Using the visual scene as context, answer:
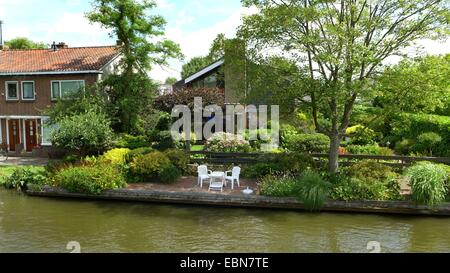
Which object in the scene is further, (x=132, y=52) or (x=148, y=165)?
Result: (x=132, y=52)

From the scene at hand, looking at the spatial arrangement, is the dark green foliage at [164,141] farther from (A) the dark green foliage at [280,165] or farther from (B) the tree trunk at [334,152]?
(B) the tree trunk at [334,152]

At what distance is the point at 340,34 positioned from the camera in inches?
563

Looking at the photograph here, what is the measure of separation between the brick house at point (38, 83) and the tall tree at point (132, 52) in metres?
1.68

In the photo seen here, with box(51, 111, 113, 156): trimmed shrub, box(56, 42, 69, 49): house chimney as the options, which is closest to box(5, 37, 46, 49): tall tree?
box(56, 42, 69, 49): house chimney

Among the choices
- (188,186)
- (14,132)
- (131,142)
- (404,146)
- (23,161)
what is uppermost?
(14,132)

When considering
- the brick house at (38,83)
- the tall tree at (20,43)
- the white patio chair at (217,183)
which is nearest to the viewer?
the white patio chair at (217,183)

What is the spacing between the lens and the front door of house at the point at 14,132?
27.0m

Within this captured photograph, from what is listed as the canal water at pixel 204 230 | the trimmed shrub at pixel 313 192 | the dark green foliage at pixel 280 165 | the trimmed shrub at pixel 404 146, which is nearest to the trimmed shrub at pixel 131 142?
the dark green foliage at pixel 280 165

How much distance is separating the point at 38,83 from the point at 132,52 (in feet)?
19.8

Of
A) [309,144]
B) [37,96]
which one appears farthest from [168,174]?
[37,96]

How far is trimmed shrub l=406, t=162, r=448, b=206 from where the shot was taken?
45.3 feet

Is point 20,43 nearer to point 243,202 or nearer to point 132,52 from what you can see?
point 132,52

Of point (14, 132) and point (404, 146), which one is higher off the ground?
point (14, 132)
